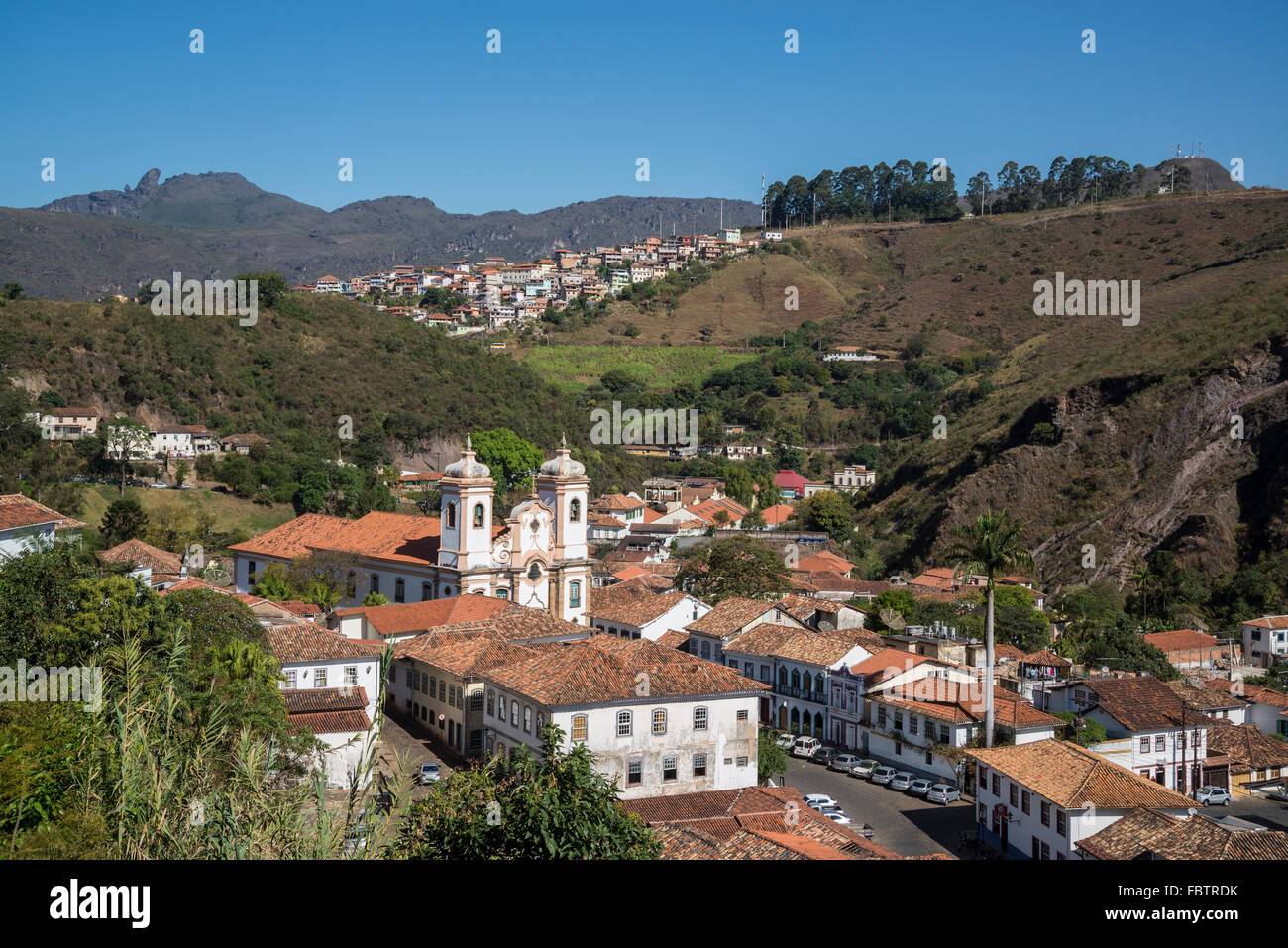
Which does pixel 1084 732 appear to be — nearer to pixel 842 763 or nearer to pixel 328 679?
pixel 842 763

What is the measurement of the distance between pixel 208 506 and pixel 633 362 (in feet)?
197

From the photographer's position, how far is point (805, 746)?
1380 inches

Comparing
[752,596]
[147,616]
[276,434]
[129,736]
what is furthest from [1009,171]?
[129,736]

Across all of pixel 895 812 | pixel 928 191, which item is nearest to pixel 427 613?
pixel 895 812

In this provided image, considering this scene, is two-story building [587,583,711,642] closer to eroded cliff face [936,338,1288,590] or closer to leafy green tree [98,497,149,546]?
leafy green tree [98,497,149,546]

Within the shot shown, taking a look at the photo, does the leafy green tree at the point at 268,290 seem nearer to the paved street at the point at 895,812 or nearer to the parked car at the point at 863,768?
the paved street at the point at 895,812

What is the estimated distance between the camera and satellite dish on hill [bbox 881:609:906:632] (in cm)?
4266

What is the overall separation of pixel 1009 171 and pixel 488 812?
156 m

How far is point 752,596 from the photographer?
46.8 metres

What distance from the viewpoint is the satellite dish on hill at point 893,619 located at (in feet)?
140

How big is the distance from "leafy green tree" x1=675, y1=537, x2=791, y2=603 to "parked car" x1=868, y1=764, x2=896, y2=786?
1436cm

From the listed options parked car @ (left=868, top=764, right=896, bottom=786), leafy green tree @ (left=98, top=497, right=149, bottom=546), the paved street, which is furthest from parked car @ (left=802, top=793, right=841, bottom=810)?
leafy green tree @ (left=98, top=497, right=149, bottom=546)

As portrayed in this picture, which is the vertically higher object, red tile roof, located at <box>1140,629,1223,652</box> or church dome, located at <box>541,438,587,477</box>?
church dome, located at <box>541,438,587,477</box>
